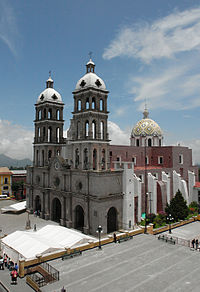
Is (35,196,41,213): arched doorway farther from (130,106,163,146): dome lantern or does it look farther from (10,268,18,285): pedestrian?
(10,268,18,285): pedestrian

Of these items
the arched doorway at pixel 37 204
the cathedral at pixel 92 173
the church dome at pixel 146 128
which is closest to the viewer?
the cathedral at pixel 92 173

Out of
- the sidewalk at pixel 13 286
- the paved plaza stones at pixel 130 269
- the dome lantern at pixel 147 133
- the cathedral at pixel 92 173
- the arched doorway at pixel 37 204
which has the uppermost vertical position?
the dome lantern at pixel 147 133

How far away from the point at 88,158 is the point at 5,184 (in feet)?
124

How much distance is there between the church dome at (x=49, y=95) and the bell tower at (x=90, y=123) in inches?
316

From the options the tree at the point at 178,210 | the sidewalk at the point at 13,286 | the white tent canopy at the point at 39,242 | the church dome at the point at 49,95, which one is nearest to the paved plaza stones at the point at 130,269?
the sidewalk at the point at 13,286

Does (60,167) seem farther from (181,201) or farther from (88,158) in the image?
(181,201)

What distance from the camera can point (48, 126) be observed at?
138 feet

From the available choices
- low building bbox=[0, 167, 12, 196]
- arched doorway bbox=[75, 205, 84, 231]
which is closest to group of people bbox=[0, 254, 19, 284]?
arched doorway bbox=[75, 205, 84, 231]

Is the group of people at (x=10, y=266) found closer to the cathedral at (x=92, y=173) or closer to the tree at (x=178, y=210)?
the cathedral at (x=92, y=173)

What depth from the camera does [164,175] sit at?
4209 cm

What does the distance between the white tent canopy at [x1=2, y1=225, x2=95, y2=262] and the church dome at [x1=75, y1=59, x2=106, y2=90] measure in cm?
1974

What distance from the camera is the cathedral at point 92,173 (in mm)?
31625

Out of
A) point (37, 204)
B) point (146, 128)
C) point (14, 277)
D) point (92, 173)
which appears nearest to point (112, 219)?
point (92, 173)

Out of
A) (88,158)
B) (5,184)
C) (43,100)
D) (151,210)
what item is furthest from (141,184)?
(5,184)
